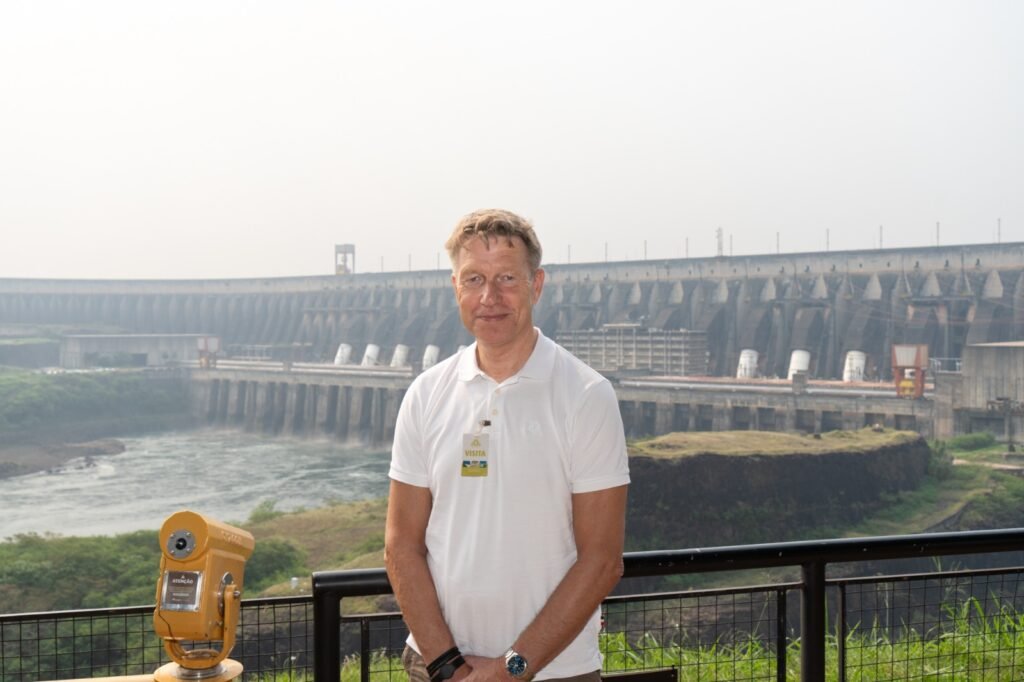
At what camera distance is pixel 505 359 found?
5.75ft

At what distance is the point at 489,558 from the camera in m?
1.67

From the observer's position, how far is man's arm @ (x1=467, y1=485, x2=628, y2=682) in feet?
5.40

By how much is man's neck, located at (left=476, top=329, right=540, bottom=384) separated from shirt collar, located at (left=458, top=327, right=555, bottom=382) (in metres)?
0.01

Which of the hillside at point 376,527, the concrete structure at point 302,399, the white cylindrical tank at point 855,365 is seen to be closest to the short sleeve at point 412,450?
the hillside at point 376,527

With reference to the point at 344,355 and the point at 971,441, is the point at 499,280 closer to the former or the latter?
the point at 971,441

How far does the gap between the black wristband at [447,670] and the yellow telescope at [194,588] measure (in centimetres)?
41

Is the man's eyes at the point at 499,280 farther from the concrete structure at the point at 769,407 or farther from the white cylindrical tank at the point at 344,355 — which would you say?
the white cylindrical tank at the point at 344,355

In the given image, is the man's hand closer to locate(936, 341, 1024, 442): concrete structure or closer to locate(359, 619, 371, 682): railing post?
locate(359, 619, 371, 682): railing post

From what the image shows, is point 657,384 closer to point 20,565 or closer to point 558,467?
point 20,565

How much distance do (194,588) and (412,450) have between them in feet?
1.61

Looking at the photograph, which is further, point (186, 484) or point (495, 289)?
point (186, 484)

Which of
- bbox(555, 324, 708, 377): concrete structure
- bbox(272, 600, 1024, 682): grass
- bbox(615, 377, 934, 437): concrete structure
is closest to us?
bbox(272, 600, 1024, 682): grass

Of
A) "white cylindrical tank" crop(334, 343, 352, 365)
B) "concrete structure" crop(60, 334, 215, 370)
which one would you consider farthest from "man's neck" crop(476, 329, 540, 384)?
"concrete structure" crop(60, 334, 215, 370)

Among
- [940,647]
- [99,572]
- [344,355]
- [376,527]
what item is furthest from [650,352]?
[940,647]
